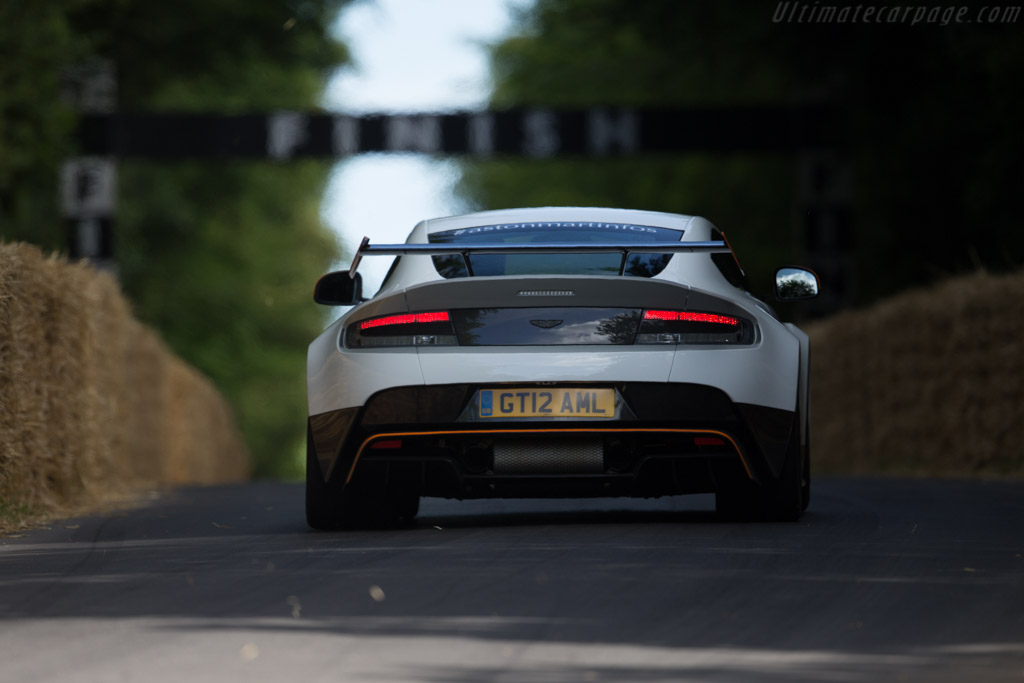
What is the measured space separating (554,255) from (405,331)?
1.01 meters

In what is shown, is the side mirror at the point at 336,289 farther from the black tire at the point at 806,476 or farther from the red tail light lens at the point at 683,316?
the black tire at the point at 806,476

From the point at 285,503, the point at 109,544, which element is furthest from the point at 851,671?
the point at 285,503

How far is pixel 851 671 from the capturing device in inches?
188

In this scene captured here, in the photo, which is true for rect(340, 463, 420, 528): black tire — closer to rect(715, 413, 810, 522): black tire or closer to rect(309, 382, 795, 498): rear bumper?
rect(309, 382, 795, 498): rear bumper

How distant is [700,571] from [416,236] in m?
2.77

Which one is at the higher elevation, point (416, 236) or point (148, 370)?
point (416, 236)

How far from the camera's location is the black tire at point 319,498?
8.22 metres

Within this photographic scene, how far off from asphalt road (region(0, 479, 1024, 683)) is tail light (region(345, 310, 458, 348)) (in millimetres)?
830

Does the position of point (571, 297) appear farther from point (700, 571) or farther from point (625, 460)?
point (700, 571)

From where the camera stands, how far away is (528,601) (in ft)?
19.3

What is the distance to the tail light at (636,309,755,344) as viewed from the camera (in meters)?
7.78

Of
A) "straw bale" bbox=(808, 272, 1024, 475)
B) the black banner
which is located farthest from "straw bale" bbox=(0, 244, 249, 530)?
the black banner
